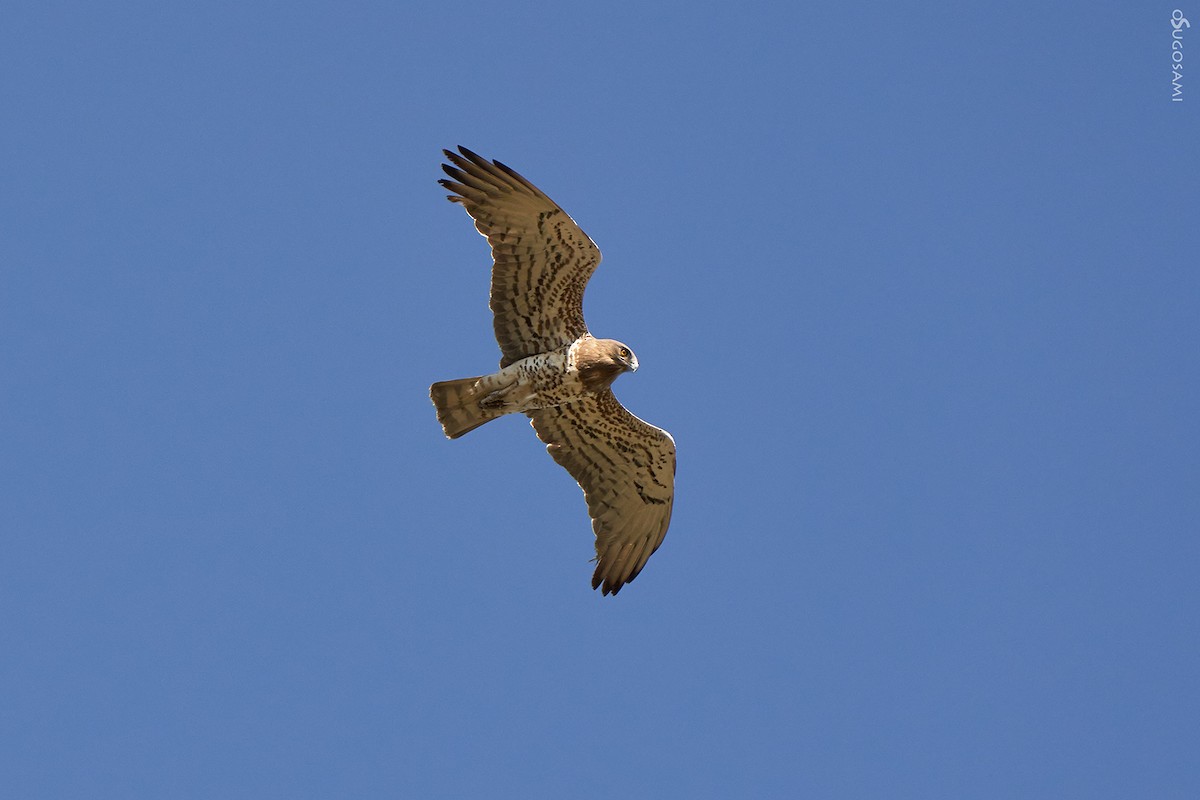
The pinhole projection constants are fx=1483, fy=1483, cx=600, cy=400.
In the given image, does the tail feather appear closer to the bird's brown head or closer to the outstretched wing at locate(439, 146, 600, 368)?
the outstretched wing at locate(439, 146, 600, 368)

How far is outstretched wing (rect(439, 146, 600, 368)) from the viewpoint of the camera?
14.6 metres

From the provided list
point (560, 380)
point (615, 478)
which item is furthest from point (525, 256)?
point (615, 478)

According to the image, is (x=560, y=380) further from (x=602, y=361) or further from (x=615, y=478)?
(x=615, y=478)

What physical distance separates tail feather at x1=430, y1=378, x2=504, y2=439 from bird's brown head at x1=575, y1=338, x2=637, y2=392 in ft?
3.39

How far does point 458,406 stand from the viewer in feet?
49.8

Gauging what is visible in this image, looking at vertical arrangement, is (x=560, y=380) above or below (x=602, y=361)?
below

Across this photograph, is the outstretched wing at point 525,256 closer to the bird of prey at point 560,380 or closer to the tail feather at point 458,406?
the bird of prey at point 560,380

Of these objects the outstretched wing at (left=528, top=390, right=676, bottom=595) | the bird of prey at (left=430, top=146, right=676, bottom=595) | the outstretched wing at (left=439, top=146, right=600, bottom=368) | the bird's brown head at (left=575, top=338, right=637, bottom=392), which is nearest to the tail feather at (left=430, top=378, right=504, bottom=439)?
the bird of prey at (left=430, top=146, right=676, bottom=595)

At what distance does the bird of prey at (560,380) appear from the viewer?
14.7 metres

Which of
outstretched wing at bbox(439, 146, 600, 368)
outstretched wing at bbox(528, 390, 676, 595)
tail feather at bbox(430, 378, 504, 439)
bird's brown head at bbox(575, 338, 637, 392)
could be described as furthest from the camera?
→ outstretched wing at bbox(528, 390, 676, 595)

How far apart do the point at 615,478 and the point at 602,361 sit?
5.44 feet

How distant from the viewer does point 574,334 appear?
1527 centimetres

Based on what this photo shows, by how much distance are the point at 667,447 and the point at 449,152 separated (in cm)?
384

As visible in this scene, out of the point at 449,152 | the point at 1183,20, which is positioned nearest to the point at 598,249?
the point at 449,152
